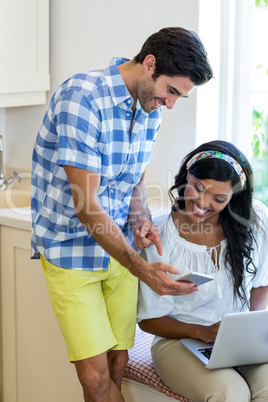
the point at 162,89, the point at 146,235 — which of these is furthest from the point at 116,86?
the point at 146,235

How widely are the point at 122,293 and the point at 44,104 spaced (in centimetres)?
117

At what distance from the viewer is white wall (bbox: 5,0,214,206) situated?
2.24m

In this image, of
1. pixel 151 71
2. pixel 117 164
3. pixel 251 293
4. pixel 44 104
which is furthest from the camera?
pixel 44 104

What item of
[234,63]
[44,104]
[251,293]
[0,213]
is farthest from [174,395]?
[44,104]

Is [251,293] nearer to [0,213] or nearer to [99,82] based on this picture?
[99,82]

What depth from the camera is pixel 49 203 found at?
1.69 m

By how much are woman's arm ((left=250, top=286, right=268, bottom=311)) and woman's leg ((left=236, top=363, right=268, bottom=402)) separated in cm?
22

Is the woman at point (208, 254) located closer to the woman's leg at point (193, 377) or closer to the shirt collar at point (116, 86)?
the woman's leg at point (193, 377)

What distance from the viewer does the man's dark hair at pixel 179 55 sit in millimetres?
1522

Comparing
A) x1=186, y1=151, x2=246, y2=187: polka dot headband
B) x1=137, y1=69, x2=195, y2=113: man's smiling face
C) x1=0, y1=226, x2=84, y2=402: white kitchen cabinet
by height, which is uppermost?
x1=137, y1=69, x2=195, y2=113: man's smiling face

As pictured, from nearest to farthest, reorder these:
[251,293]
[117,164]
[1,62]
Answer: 1. [117,164]
2. [251,293]
3. [1,62]

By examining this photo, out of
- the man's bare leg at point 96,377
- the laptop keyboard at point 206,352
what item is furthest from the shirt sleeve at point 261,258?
the man's bare leg at point 96,377

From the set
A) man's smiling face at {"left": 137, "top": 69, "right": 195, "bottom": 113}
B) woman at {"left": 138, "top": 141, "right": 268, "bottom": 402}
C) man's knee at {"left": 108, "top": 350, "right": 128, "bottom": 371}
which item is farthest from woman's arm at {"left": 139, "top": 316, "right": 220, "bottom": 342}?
man's smiling face at {"left": 137, "top": 69, "right": 195, "bottom": 113}

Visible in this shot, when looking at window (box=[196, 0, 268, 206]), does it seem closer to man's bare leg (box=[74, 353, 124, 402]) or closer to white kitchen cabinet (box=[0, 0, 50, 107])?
white kitchen cabinet (box=[0, 0, 50, 107])
